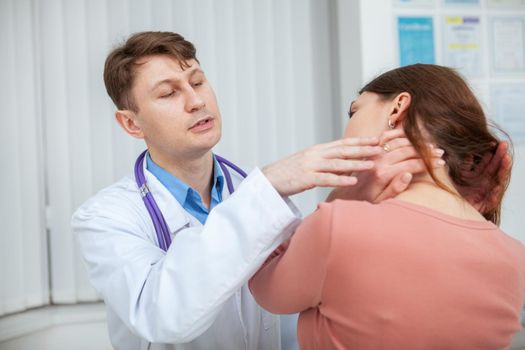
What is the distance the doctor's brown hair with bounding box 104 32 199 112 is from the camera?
4.42 ft

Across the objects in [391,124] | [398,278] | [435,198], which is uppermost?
[391,124]

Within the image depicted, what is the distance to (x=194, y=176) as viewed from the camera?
140cm

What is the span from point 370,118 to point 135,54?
29.8 inches

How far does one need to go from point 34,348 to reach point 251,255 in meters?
1.35

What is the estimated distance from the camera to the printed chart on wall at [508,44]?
1930 millimetres

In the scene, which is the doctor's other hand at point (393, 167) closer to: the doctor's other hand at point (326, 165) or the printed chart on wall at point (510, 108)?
the doctor's other hand at point (326, 165)

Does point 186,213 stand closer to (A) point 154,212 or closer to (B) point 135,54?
(A) point 154,212

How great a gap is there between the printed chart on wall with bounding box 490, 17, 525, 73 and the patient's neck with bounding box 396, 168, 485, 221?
1339 millimetres

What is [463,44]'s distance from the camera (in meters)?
1.89

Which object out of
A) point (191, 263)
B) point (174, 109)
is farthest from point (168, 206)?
point (191, 263)

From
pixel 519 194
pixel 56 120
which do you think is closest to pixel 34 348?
pixel 56 120

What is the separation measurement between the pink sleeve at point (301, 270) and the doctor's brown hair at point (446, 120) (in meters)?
0.24

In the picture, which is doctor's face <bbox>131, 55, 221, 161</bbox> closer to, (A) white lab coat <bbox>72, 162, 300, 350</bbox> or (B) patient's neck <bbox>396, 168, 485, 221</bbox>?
(A) white lab coat <bbox>72, 162, 300, 350</bbox>

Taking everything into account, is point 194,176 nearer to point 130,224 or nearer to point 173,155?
point 173,155
